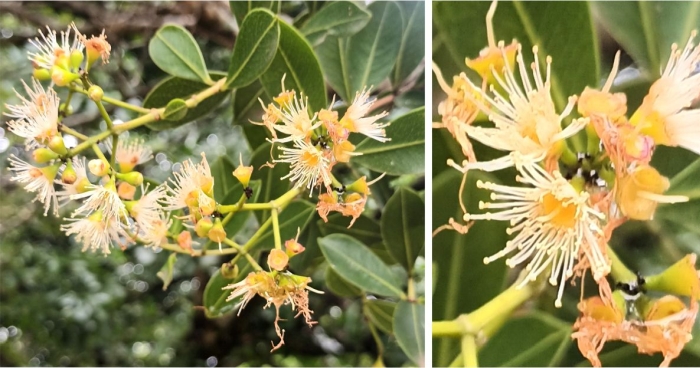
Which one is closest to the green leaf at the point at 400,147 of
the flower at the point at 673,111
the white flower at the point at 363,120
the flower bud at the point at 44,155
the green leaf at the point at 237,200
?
the white flower at the point at 363,120

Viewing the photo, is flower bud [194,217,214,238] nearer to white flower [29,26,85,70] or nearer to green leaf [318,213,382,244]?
green leaf [318,213,382,244]

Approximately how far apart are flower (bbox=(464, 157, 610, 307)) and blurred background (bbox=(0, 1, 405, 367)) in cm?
22

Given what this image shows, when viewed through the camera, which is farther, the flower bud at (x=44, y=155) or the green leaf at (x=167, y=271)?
the green leaf at (x=167, y=271)

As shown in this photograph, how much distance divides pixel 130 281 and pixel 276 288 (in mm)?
256

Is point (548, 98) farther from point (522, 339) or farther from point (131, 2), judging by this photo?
point (131, 2)

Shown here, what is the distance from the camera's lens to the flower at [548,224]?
54cm

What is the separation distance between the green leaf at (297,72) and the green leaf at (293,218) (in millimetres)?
112

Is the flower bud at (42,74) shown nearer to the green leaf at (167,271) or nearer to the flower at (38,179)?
the flower at (38,179)

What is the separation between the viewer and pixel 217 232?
0.59 metres

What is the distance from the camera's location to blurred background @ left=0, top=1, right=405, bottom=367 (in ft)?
2.23

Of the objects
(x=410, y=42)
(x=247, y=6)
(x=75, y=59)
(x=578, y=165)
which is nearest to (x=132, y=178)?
(x=75, y=59)

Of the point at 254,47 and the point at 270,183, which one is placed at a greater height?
the point at 254,47

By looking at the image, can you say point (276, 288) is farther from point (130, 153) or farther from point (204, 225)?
point (130, 153)

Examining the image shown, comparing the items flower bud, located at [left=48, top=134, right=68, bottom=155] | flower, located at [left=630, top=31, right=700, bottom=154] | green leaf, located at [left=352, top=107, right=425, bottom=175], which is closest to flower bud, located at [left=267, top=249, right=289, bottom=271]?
green leaf, located at [left=352, top=107, right=425, bottom=175]
